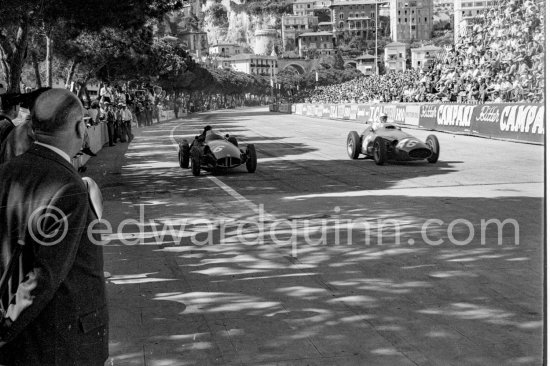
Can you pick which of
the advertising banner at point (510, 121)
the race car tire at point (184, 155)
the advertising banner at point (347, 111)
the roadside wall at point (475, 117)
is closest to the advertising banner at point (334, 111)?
the advertising banner at point (347, 111)

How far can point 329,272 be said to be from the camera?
7.40 metres

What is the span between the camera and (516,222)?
991 centimetres

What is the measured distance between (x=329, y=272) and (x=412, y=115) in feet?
99.1

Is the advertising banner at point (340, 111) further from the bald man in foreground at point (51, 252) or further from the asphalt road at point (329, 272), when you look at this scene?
the bald man in foreground at point (51, 252)

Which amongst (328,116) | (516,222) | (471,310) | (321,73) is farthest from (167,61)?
(321,73)

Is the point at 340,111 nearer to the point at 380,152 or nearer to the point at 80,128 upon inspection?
the point at 380,152

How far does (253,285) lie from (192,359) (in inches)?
78.6

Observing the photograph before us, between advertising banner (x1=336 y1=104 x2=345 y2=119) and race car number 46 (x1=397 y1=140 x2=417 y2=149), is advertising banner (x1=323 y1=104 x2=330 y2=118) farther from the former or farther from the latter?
race car number 46 (x1=397 y1=140 x2=417 y2=149)

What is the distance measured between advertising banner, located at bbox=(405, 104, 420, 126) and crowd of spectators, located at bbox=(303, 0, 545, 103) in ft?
3.81

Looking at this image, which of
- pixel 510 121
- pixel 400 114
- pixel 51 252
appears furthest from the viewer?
pixel 400 114

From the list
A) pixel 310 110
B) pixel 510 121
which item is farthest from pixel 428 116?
pixel 310 110

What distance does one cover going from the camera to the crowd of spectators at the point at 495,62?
2662cm

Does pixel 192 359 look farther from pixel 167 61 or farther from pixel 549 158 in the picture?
pixel 167 61

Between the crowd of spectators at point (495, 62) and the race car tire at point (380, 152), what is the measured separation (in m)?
6.58
